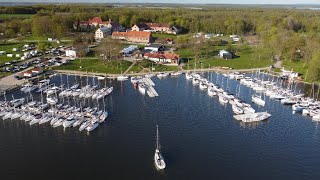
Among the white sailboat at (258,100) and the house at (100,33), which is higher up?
the house at (100,33)

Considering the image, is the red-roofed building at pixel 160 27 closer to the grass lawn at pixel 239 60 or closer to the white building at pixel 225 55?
the grass lawn at pixel 239 60

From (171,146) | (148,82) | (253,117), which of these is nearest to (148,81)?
(148,82)

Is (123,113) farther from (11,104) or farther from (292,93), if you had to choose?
(292,93)

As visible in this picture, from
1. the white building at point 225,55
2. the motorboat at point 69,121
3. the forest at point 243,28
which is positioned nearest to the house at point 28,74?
the motorboat at point 69,121

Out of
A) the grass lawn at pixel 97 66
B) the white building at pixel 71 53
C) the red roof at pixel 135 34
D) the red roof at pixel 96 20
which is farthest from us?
the red roof at pixel 96 20

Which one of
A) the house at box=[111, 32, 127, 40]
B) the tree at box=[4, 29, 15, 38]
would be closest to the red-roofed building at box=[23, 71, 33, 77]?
the house at box=[111, 32, 127, 40]

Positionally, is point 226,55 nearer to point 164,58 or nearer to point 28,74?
point 164,58
